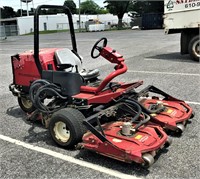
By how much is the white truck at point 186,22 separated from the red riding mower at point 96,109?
20.6 ft

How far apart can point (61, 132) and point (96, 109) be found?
0.59m

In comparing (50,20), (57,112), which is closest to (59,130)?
(57,112)

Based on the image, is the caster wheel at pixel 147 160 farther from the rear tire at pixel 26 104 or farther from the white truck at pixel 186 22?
the white truck at pixel 186 22

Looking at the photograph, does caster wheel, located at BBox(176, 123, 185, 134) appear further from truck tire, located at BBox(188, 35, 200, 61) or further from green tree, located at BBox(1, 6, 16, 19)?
green tree, located at BBox(1, 6, 16, 19)

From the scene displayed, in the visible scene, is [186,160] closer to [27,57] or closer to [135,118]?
[135,118]

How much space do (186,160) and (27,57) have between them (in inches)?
114

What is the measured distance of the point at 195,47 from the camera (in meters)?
10.6

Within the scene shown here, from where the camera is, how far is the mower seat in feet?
15.2

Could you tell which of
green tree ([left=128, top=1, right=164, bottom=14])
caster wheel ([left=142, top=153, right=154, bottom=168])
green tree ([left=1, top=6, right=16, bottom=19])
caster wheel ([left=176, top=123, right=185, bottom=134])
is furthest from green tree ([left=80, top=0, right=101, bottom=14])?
caster wheel ([left=142, top=153, right=154, bottom=168])

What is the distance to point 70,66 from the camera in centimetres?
447

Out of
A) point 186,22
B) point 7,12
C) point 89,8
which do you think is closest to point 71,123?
point 186,22

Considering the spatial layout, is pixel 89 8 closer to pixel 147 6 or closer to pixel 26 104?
pixel 147 6

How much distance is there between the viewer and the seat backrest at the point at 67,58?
15.6 ft

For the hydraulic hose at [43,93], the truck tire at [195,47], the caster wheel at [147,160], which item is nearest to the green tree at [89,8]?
the truck tire at [195,47]
